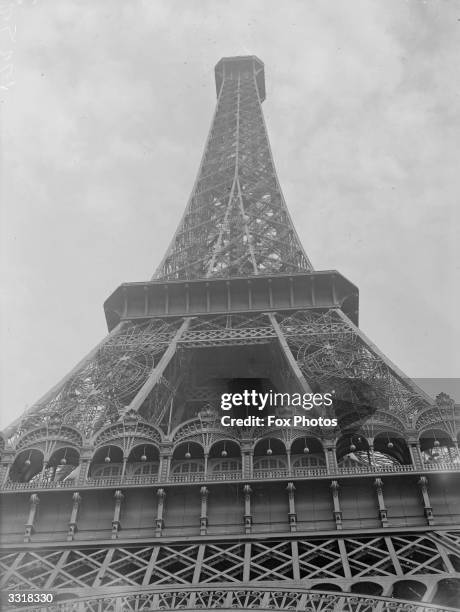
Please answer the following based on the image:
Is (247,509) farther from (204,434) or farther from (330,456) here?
(204,434)

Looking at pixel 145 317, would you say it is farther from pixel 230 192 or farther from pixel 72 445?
pixel 230 192

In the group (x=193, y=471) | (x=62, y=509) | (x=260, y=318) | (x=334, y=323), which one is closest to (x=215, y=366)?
(x=260, y=318)

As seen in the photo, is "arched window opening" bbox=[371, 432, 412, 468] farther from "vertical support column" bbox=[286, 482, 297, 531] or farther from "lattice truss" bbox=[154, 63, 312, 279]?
"lattice truss" bbox=[154, 63, 312, 279]

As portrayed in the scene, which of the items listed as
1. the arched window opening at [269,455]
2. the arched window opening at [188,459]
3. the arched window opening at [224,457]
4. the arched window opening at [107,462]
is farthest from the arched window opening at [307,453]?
the arched window opening at [107,462]

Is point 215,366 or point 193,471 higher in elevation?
point 215,366

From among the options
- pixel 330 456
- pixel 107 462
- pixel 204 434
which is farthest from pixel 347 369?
pixel 107 462

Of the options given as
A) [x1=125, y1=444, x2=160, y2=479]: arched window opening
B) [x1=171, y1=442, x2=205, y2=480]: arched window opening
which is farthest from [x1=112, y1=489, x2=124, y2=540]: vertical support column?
[x1=171, y1=442, x2=205, y2=480]: arched window opening

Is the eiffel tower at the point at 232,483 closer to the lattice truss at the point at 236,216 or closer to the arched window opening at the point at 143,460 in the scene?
the arched window opening at the point at 143,460
